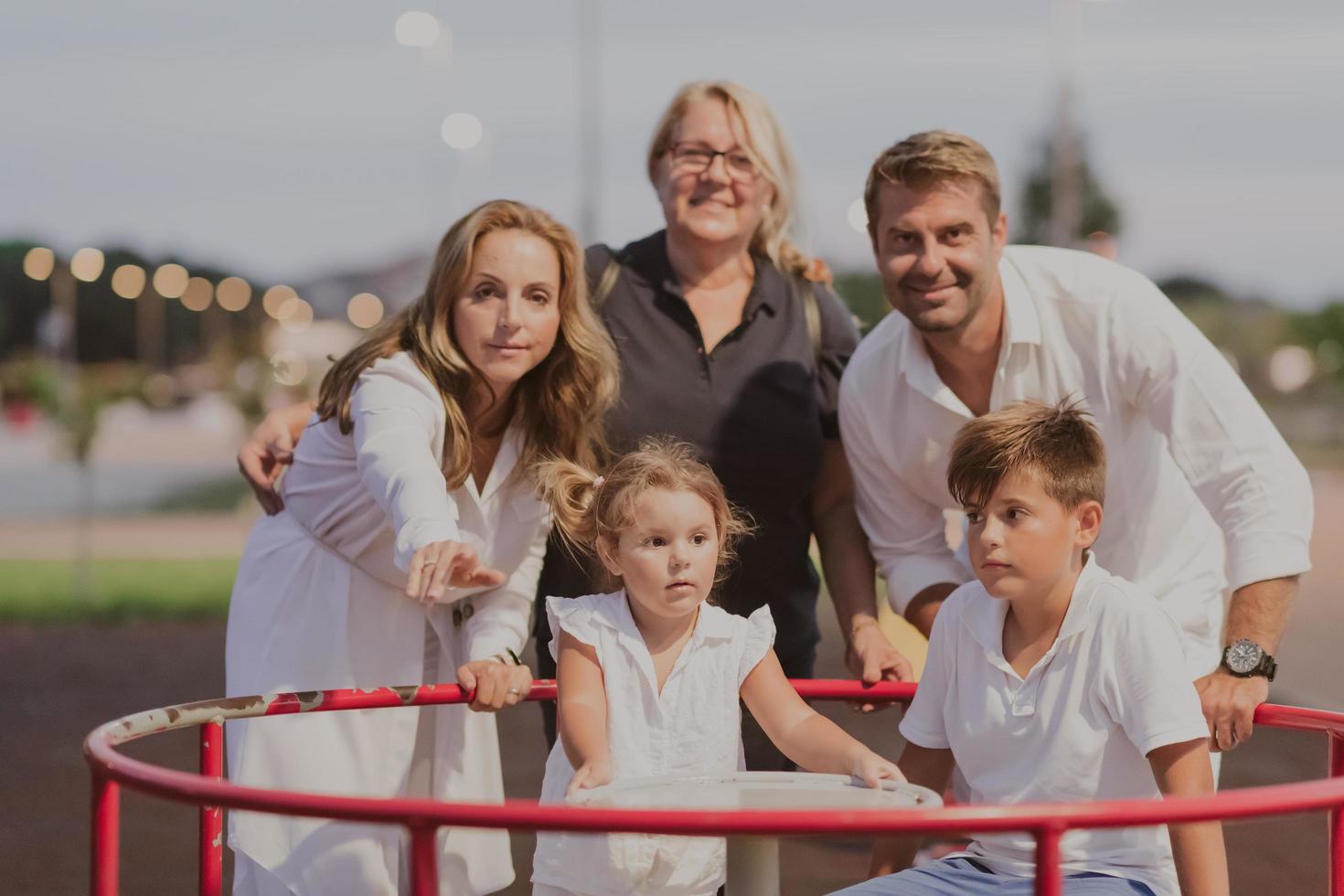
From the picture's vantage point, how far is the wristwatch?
3.78 m

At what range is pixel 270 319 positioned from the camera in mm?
113500

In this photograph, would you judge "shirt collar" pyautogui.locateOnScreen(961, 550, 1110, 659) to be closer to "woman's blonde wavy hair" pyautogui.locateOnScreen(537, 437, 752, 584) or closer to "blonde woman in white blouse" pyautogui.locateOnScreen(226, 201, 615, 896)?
"woman's blonde wavy hair" pyautogui.locateOnScreen(537, 437, 752, 584)

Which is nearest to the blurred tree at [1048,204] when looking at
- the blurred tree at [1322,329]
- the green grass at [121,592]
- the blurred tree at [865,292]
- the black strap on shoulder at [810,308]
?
the blurred tree at [1322,329]

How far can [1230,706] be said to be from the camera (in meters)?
3.70

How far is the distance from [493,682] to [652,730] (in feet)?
1.48

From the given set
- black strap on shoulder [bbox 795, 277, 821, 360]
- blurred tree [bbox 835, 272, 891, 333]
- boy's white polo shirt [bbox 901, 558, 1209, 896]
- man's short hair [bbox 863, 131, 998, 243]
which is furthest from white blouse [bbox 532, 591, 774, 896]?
blurred tree [bbox 835, 272, 891, 333]

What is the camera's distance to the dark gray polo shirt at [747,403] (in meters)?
4.77

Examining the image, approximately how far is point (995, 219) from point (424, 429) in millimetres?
1529

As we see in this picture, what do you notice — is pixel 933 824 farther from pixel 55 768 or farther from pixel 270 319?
pixel 270 319

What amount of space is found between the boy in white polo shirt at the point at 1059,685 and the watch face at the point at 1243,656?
1.16 ft

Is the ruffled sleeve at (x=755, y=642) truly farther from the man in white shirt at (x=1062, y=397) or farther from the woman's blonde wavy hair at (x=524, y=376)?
the man in white shirt at (x=1062, y=397)

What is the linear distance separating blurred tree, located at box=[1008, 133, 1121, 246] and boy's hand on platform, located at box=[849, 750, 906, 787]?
58672 millimetres

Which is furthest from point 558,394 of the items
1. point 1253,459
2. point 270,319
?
point 270,319

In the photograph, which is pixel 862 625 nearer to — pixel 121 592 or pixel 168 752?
pixel 168 752
